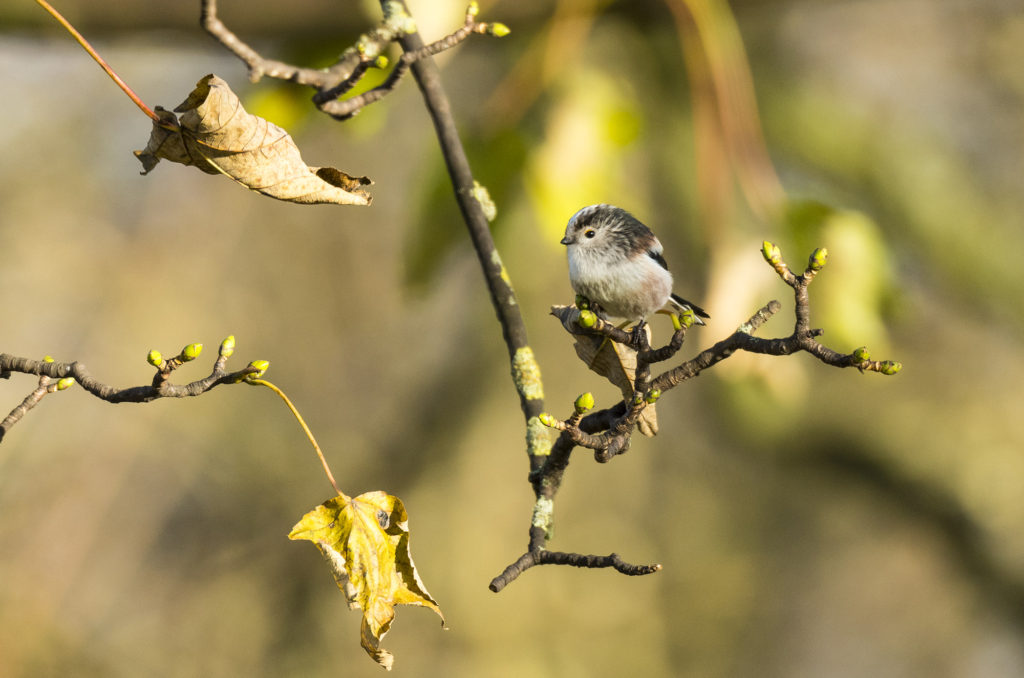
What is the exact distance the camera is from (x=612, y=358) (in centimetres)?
62

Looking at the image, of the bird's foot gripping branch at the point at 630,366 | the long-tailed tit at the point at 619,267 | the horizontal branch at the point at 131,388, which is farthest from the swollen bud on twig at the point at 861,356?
the horizontal branch at the point at 131,388

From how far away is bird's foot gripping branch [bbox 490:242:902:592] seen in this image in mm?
523

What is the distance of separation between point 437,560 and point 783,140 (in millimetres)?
1846

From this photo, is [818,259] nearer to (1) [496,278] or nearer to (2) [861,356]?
(2) [861,356]

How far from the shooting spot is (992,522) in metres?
2.72

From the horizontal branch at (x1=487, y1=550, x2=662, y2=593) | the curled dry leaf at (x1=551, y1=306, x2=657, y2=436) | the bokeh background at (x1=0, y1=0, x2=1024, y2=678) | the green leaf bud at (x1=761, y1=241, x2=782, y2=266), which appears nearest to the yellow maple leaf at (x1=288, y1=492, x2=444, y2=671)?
the horizontal branch at (x1=487, y1=550, x2=662, y2=593)

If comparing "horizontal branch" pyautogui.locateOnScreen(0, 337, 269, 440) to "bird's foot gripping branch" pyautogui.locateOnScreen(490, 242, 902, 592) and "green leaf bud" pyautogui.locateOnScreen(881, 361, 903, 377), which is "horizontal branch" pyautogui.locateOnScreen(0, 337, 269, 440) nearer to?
"bird's foot gripping branch" pyautogui.locateOnScreen(490, 242, 902, 592)

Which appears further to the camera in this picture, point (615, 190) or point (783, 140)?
point (783, 140)

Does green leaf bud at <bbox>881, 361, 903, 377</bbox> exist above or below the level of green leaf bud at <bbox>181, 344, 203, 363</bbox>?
above

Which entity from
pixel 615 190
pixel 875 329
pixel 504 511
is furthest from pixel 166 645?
pixel 875 329

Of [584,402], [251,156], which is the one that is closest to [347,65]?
[251,156]

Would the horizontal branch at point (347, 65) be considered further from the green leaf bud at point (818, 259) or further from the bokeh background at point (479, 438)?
the bokeh background at point (479, 438)

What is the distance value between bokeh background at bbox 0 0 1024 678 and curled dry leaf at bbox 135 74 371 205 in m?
1.82

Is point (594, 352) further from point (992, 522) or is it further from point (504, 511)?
point (992, 522)
